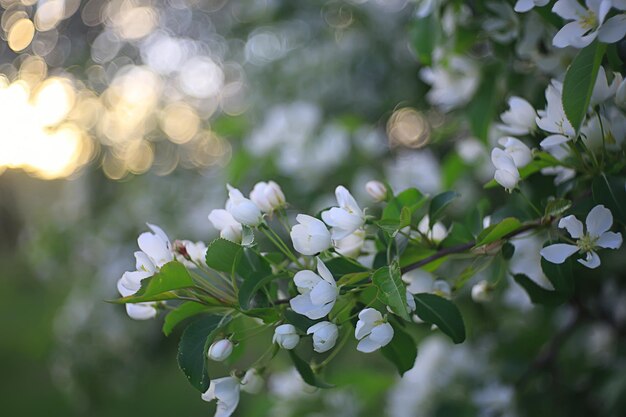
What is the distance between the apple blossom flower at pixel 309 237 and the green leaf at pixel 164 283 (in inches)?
4.1

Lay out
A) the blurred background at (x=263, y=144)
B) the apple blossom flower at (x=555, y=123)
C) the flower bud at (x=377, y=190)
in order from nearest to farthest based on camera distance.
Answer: the apple blossom flower at (x=555, y=123) → the flower bud at (x=377, y=190) → the blurred background at (x=263, y=144)

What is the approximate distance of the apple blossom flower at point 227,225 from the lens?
718 mm

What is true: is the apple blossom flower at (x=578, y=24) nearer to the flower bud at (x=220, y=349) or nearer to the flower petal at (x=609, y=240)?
the flower petal at (x=609, y=240)

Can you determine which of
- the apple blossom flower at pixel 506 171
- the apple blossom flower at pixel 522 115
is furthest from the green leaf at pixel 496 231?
the apple blossom flower at pixel 522 115

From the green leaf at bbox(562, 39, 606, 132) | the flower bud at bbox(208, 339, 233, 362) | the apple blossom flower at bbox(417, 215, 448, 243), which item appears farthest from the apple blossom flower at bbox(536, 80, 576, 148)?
the flower bud at bbox(208, 339, 233, 362)

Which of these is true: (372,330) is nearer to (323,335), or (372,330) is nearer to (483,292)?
(323,335)

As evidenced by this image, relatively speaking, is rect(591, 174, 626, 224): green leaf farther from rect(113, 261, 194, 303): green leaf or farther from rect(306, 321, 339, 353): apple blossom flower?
rect(113, 261, 194, 303): green leaf

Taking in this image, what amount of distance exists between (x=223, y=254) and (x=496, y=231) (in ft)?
0.86

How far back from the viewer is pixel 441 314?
0.70 m

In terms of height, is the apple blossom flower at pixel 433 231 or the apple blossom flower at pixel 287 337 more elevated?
the apple blossom flower at pixel 287 337

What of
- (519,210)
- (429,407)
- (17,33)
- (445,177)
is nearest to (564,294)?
(519,210)

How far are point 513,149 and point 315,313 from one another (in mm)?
282

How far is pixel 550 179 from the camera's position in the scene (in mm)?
875

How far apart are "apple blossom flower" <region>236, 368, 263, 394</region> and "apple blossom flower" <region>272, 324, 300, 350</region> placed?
0.27 ft
